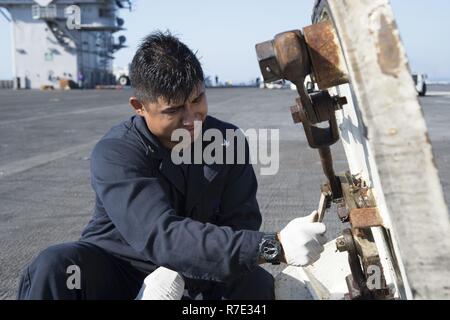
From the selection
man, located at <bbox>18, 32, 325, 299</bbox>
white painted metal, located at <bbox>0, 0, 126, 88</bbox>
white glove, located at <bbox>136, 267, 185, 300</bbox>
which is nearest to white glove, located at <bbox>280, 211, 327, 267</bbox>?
man, located at <bbox>18, 32, 325, 299</bbox>

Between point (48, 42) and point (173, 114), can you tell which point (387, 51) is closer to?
point (173, 114)

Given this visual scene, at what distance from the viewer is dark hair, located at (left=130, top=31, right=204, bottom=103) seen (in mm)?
2160

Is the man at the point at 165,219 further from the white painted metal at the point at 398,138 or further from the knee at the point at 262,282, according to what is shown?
the white painted metal at the point at 398,138

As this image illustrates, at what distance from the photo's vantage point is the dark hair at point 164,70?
2160 millimetres

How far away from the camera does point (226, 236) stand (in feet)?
5.68

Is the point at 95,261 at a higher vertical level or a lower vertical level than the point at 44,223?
higher

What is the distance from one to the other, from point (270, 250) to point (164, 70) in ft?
2.80

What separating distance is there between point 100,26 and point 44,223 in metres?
57.4

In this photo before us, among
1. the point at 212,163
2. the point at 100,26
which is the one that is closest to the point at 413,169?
the point at 212,163

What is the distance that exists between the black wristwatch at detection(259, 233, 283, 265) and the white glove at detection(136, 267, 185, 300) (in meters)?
0.32

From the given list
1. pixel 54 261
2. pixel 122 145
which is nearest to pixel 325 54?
pixel 122 145

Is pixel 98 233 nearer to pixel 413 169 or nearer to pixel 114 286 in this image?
pixel 114 286

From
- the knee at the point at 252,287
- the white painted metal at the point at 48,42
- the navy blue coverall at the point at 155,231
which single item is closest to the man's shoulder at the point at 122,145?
the navy blue coverall at the point at 155,231

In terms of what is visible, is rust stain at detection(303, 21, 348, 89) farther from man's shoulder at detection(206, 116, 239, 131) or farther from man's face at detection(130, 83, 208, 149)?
man's shoulder at detection(206, 116, 239, 131)
